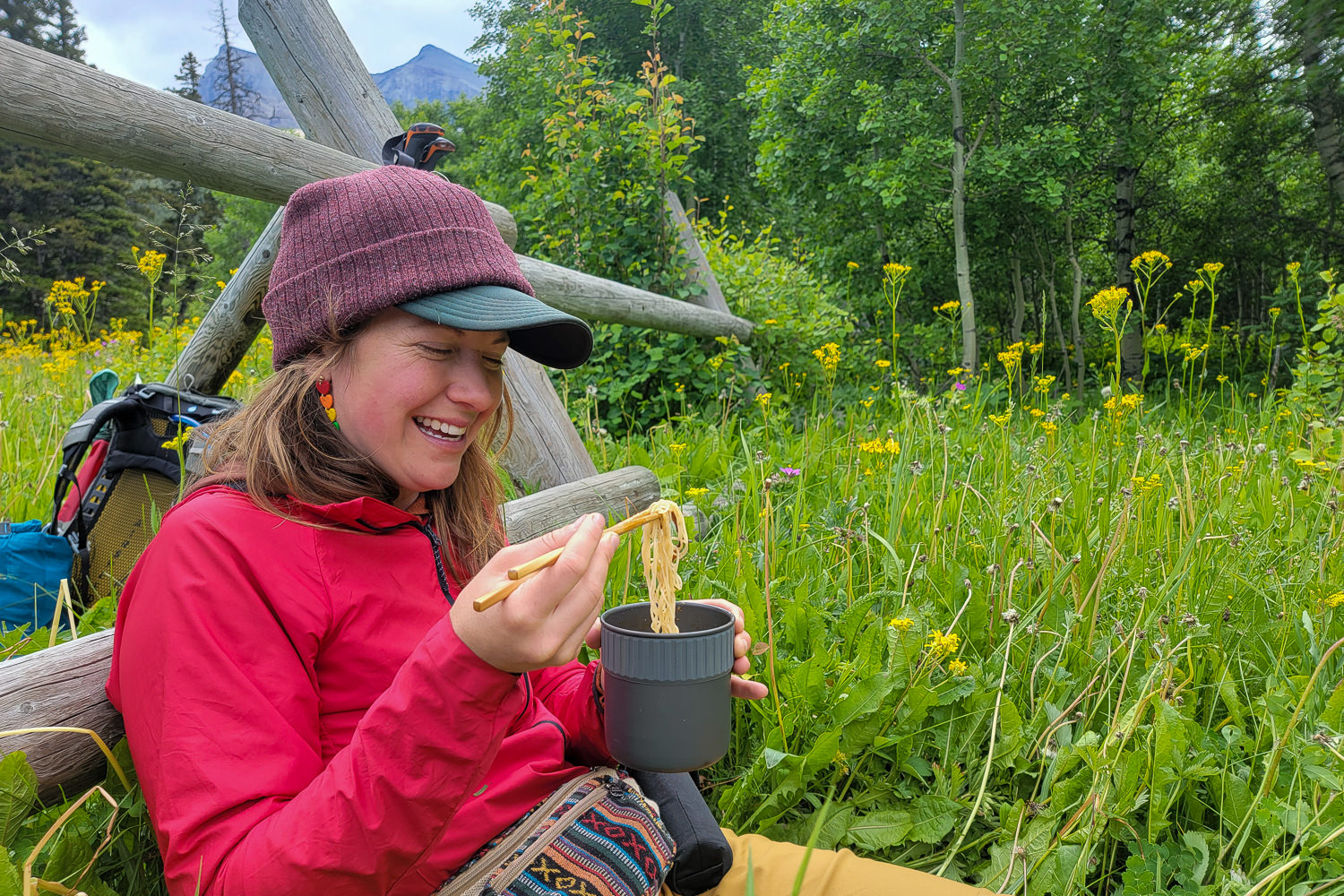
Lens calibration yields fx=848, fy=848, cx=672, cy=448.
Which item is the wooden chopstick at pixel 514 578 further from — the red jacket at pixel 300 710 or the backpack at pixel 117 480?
Answer: the backpack at pixel 117 480

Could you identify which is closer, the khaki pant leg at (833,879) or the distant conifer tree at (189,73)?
the khaki pant leg at (833,879)

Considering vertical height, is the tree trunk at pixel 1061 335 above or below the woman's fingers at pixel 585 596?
below

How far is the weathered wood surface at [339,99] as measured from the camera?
2.50m

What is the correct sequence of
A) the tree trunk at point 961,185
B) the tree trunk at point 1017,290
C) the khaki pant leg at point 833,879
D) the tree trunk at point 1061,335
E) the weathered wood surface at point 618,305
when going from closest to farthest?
the khaki pant leg at point 833,879 → the weathered wood surface at point 618,305 → the tree trunk at point 1061,335 → the tree trunk at point 961,185 → the tree trunk at point 1017,290

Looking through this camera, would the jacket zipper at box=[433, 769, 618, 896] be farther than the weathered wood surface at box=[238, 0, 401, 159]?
No

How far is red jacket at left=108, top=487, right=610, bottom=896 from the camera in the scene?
0.90 m

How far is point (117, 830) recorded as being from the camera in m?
1.27

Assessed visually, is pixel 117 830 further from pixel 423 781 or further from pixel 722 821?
pixel 722 821

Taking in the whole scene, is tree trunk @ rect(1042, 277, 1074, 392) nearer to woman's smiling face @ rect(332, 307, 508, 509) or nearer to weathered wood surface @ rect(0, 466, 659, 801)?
woman's smiling face @ rect(332, 307, 508, 509)

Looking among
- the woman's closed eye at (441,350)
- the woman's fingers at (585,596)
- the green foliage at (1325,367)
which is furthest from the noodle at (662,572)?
the green foliage at (1325,367)

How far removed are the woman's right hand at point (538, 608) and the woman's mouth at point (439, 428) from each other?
0.34 metres

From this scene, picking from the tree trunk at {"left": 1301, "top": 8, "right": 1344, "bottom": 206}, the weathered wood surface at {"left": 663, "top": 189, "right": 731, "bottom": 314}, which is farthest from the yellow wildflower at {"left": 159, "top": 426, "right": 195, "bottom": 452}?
the weathered wood surface at {"left": 663, "top": 189, "right": 731, "bottom": 314}

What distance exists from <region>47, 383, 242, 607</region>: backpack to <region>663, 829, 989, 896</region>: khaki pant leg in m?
1.32

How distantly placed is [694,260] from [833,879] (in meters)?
4.15
